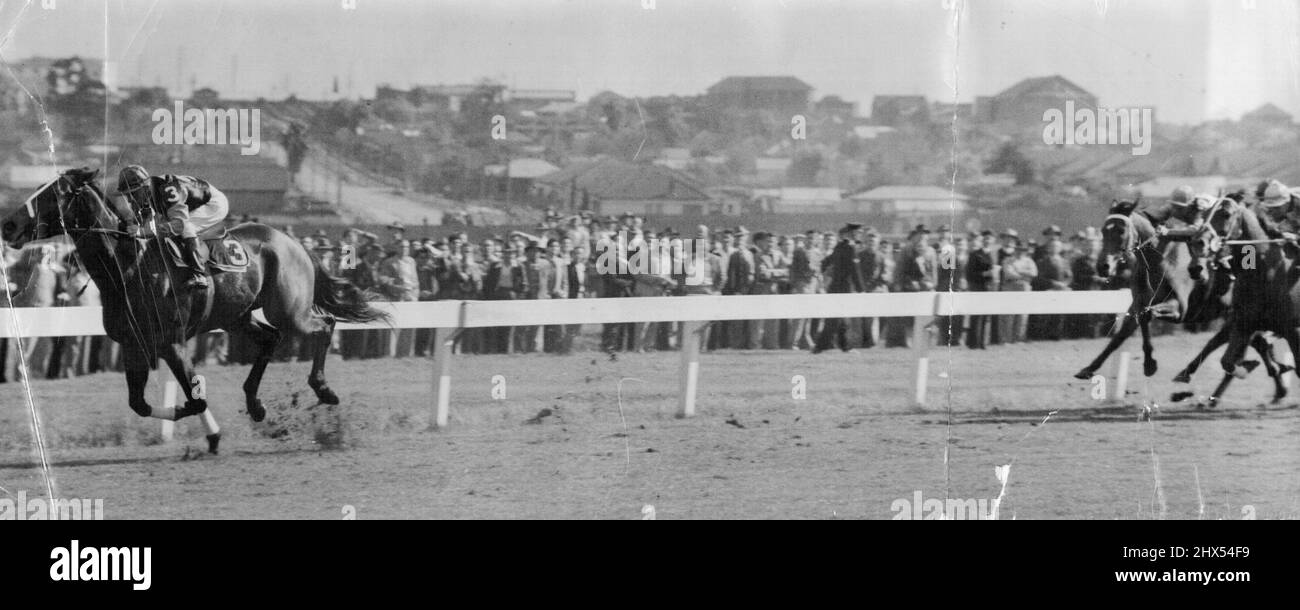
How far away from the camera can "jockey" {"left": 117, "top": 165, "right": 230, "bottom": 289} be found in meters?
4.99

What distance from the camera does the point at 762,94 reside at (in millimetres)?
5129

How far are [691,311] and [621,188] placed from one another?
1.80ft

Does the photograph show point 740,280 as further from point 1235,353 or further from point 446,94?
point 1235,353

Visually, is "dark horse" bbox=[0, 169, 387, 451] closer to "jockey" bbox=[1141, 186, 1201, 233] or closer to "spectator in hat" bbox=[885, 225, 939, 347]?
"spectator in hat" bbox=[885, 225, 939, 347]

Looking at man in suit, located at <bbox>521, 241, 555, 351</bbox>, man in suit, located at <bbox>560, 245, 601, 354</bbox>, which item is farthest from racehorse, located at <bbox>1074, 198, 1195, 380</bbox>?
man in suit, located at <bbox>521, 241, 555, 351</bbox>

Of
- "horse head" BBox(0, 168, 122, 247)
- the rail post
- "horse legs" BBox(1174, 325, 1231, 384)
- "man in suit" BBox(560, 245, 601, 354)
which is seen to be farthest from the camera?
"horse legs" BBox(1174, 325, 1231, 384)

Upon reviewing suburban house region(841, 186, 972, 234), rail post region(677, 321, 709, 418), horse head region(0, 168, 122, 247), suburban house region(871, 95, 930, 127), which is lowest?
rail post region(677, 321, 709, 418)

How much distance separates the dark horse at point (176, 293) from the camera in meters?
4.96

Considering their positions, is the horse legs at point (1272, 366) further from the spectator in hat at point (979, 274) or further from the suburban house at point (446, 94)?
the suburban house at point (446, 94)

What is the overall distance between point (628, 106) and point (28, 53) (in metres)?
2.19

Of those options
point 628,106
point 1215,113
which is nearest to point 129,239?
point 628,106

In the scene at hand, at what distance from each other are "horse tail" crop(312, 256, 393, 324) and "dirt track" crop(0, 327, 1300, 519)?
0.18 metres

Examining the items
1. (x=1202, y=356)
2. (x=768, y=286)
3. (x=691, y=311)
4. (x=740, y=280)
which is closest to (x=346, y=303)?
(x=691, y=311)

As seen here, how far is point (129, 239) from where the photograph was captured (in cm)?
503
